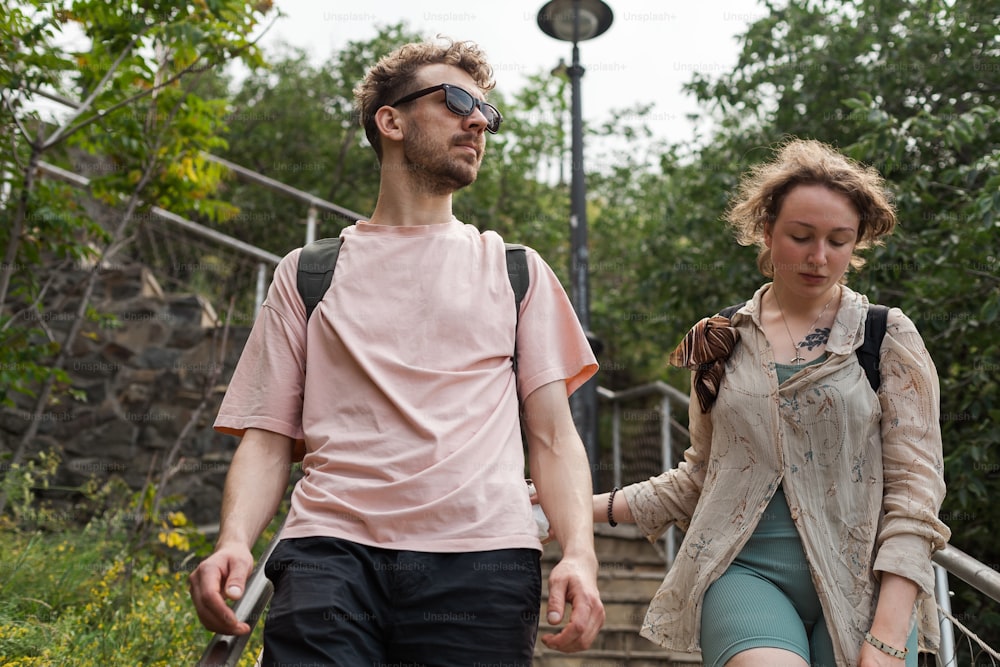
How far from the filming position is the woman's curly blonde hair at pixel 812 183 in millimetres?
2141

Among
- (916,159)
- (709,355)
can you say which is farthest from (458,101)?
(916,159)

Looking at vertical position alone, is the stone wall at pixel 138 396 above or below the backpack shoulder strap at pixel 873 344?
below

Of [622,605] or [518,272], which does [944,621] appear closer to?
[518,272]

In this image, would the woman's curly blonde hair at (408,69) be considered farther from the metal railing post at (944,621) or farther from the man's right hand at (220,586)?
the metal railing post at (944,621)

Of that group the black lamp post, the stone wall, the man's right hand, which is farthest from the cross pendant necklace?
the stone wall

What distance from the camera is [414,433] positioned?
165cm

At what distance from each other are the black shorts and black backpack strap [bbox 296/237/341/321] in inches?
19.7

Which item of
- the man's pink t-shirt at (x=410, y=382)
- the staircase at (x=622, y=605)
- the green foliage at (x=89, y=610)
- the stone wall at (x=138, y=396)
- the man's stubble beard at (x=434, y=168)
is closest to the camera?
the man's pink t-shirt at (x=410, y=382)

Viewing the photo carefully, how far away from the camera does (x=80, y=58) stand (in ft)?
15.2

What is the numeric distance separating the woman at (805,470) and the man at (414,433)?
17.3 inches

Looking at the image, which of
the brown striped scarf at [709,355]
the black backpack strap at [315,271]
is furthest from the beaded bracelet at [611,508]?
the black backpack strap at [315,271]

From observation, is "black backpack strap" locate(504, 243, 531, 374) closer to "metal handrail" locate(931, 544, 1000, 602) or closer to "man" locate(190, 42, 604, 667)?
"man" locate(190, 42, 604, 667)

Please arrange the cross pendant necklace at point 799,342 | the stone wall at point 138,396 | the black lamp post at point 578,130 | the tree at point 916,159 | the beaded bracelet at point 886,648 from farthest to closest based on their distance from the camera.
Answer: the black lamp post at point 578,130 < the stone wall at point 138,396 < the tree at point 916,159 < the cross pendant necklace at point 799,342 < the beaded bracelet at point 886,648

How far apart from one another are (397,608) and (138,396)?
19.1 feet
